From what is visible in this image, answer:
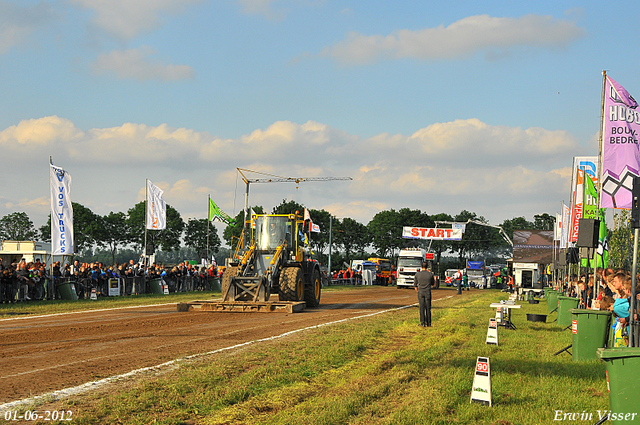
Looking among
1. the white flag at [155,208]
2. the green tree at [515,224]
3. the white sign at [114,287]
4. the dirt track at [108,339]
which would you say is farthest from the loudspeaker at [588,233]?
the green tree at [515,224]

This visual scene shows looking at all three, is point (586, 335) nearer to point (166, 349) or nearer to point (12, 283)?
point (166, 349)

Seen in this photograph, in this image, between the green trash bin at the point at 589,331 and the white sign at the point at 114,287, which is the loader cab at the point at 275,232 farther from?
the green trash bin at the point at 589,331

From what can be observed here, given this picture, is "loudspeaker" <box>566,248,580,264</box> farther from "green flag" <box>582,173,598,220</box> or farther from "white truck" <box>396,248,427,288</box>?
"white truck" <box>396,248,427,288</box>

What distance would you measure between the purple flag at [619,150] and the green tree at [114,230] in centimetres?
9060

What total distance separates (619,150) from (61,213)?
20.5 metres

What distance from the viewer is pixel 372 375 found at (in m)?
8.72

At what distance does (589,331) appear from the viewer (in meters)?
10.2

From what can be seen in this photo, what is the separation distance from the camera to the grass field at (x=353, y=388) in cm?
645

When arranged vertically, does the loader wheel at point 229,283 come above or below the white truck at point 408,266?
above

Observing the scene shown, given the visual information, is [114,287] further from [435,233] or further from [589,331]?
[435,233]

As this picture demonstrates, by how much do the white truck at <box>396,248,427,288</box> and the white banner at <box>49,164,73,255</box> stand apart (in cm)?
2904

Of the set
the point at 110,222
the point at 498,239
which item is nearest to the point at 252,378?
the point at 110,222

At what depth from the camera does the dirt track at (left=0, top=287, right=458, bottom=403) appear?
830 centimetres

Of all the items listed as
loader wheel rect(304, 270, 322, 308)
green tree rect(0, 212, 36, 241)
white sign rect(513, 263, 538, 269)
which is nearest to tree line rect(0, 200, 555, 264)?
green tree rect(0, 212, 36, 241)
